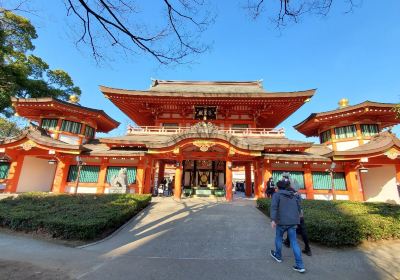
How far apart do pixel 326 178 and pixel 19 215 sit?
17579mm

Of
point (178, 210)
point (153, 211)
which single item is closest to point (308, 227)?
point (178, 210)

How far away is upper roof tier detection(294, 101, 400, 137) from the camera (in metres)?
15.0

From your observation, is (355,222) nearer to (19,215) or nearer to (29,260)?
(29,260)

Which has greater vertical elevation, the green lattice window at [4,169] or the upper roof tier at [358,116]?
the upper roof tier at [358,116]

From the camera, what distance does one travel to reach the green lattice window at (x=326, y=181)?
1485cm

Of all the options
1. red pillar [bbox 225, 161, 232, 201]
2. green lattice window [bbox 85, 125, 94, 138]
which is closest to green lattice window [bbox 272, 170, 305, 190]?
red pillar [bbox 225, 161, 232, 201]

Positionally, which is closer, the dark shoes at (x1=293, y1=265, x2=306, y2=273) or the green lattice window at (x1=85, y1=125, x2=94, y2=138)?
the dark shoes at (x1=293, y1=265, x2=306, y2=273)

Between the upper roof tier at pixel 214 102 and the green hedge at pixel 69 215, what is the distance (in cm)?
944

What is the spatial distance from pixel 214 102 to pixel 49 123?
46.6 ft

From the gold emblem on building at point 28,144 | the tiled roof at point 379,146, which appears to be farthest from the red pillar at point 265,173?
the gold emblem on building at point 28,144

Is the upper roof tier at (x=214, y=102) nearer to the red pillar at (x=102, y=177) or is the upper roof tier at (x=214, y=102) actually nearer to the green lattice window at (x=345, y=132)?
the green lattice window at (x=345, y=132)

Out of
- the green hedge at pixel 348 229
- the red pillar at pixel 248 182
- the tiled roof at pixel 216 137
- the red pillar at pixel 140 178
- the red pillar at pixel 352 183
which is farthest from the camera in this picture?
the red pillar at pixel 248 182

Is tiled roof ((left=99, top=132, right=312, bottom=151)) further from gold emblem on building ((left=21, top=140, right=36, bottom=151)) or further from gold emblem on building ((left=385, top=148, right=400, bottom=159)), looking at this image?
gold emblem on building ((left=21, top=140, right=36, bottom=151))

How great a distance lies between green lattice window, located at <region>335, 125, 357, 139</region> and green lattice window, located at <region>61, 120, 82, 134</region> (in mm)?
21982
